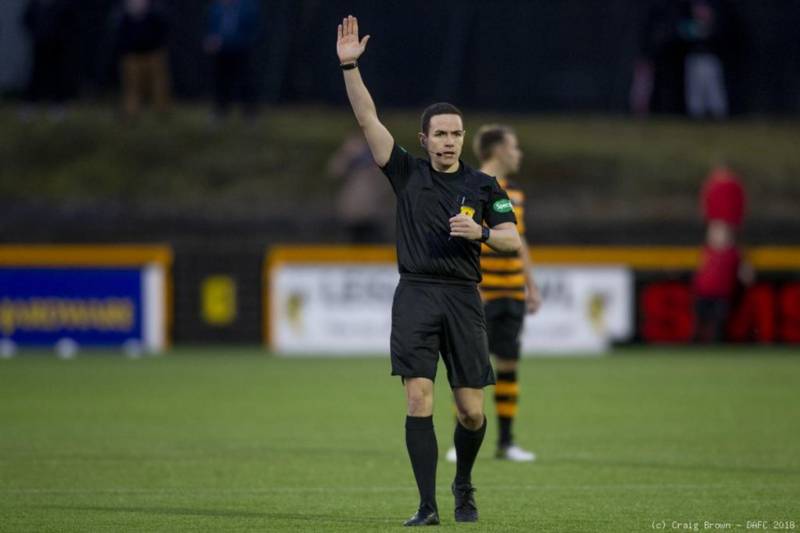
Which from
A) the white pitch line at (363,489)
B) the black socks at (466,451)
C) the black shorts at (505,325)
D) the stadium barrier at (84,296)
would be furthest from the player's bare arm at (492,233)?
the stadium barrier at (84,296)

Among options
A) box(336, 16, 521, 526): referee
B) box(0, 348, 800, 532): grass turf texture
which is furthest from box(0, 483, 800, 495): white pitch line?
box(336, 16, 521, 526): referee

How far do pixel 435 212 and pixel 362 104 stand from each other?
67 cm

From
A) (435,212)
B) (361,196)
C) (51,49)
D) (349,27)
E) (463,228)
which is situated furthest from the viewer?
(51,49)

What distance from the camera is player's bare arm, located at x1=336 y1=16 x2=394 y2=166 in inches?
348

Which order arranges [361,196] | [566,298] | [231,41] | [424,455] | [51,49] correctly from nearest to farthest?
[424,455], [566,298], [361,196], [231,41], [51,49]

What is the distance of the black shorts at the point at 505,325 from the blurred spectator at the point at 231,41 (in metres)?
13.8

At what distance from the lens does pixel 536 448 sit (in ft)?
43.5

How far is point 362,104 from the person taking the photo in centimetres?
884

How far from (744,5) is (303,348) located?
878 cm

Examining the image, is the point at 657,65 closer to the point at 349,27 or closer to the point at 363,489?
the point at 363,489

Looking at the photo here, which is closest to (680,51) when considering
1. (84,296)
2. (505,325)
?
(84,296)

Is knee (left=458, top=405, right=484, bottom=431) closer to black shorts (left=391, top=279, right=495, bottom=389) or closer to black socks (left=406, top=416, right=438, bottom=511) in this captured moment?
black shorts (left=391, top=279, right=495, bottom=389)

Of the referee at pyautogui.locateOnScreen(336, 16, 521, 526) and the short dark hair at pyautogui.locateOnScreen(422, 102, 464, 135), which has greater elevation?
the short dark hair at pyautogui.locateOnScreen(422, 102, 464, 135)

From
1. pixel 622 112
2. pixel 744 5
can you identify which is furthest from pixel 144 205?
pixel 744 5
